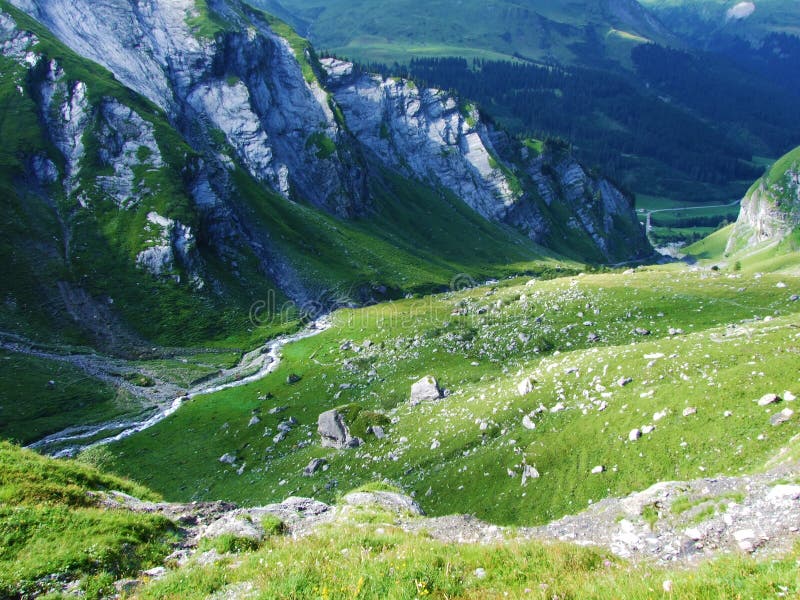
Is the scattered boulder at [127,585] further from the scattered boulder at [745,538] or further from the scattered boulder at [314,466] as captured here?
the scattered boulder at [314,466]

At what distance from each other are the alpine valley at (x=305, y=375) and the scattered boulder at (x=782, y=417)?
0.12m

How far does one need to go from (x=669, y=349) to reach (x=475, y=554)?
31.9 meters

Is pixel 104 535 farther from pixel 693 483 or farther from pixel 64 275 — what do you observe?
pixel 64 275

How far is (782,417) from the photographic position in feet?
79.4

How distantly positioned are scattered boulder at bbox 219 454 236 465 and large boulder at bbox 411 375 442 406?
18900 mm

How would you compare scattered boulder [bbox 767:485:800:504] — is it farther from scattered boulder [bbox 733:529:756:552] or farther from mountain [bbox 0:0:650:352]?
mountain [bbox 0:0:650:352]

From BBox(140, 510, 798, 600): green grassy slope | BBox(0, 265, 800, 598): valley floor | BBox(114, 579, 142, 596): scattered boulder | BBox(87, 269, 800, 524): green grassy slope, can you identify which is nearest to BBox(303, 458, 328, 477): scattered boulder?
BBox(0, 265, 800, 598): valley floor

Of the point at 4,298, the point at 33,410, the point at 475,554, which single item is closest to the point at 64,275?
the point at 4,298

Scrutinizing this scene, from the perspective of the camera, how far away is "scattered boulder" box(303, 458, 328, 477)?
39062 mm

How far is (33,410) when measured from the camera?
199ft

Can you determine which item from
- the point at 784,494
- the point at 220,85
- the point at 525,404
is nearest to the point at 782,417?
the point at 784,494

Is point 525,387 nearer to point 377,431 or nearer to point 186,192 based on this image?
→ point 377,431

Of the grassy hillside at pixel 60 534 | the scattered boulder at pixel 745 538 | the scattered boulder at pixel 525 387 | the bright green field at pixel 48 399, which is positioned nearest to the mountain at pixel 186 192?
the bright green field at pixel 48 399

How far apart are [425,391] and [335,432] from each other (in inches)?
387
